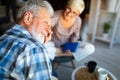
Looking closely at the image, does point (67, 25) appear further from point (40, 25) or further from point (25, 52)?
point (25, 52)

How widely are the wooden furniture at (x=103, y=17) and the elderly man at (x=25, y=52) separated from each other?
2337 mm

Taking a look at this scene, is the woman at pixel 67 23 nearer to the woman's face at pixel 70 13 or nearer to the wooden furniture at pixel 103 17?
the woman's face at pixel 70 13

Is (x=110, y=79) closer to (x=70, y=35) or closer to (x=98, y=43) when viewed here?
(x=70, y=35)

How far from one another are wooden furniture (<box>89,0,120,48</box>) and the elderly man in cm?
234

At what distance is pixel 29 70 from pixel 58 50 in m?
1.23

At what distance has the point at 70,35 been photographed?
2.14 m

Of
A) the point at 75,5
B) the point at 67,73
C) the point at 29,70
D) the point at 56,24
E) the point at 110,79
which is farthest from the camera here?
the point at 67,73

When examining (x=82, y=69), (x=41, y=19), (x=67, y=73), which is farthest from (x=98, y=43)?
(x=41, y=19)

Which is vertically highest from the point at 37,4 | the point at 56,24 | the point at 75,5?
the point at 37,4

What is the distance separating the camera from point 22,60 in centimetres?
81

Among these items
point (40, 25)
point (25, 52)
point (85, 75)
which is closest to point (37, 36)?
point (40, 25)

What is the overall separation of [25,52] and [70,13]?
122cm

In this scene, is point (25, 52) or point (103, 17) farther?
point (103, 17)

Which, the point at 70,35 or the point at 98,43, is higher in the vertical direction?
the point at 70,35
